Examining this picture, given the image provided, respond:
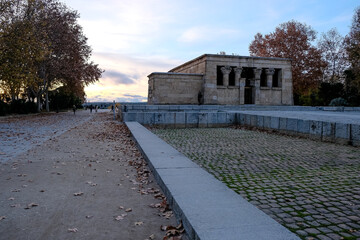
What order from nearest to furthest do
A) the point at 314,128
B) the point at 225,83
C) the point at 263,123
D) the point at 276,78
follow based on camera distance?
the point at 314,128
the point at 263,123
the point at 225,83
the point at 276,78

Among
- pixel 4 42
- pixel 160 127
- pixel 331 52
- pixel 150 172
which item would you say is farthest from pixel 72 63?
pixel 331 52

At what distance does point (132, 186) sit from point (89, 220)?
170 centimetres

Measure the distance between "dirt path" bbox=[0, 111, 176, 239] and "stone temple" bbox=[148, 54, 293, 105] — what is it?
89.0ft

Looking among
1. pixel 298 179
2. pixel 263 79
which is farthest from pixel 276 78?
pixel 298 179

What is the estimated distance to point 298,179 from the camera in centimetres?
583

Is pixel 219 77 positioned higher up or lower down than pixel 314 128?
higher up

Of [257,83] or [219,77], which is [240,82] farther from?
[219,77]

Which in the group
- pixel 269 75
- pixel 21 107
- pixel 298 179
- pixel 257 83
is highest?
pixel 269 75

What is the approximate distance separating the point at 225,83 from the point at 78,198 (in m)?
33.9

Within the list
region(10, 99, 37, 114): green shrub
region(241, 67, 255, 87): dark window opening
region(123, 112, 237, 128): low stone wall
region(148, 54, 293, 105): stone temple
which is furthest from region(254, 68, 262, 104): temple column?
region(10, 99, 37, 114): green shrub

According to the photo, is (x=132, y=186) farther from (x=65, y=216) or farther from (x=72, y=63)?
(x=72, y=63)

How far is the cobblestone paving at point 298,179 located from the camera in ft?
12.4

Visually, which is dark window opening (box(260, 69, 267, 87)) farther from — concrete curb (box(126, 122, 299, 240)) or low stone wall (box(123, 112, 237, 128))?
concrete curb (box(126, 122, 299, 240))

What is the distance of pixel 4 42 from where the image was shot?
24422mm
